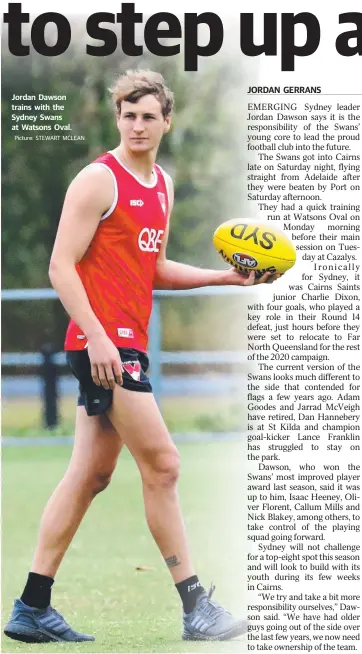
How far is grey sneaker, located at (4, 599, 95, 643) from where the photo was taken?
5164 millimetres

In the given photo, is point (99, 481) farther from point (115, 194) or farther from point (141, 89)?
point (141, 89)

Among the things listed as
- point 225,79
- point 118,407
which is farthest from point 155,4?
point 118,407

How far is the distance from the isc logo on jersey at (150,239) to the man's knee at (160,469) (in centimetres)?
81

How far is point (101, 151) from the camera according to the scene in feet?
19.3

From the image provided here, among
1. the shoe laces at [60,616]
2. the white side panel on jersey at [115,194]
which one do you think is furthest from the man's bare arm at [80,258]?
the shoe laces at [60,616]

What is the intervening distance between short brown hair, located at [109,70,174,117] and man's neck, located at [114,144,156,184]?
0.55ft

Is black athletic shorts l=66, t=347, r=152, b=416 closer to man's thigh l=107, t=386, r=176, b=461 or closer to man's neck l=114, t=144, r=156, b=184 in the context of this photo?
man's thigh l=107, t=386, r=176, b=461

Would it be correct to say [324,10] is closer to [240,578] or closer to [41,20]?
[41,20]

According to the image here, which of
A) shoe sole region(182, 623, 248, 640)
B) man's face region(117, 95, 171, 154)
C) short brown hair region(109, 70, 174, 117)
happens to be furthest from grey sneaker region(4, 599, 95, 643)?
short brown hair region(109, 70, 174, 117)

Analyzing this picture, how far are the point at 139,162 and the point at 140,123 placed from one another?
0.51ft

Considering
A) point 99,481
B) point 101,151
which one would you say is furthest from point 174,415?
point 99,481

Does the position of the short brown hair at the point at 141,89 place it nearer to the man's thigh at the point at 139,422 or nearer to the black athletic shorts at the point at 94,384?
the black athletic shorts at the point at 94,384

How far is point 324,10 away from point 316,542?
2241mm

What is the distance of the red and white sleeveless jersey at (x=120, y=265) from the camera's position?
5.07 meters
